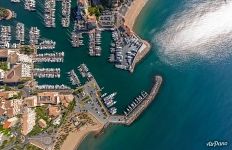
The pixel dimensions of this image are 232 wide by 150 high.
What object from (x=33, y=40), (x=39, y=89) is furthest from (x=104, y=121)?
(x=33, y=40)

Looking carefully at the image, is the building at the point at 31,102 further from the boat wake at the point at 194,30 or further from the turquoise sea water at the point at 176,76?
the boat wake at the point at 194,30

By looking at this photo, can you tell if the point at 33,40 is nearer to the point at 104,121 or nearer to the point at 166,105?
the point at 104,121

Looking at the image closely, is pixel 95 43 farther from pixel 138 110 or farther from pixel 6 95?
pixel 6 95

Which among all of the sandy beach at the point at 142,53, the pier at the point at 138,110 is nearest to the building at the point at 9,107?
the pier at the point at 138,110

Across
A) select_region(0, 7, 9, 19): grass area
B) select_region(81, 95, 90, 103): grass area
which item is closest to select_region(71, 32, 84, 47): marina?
select_region(81, 95, 90, 103): grass area

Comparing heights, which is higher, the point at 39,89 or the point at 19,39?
the point at 19,39

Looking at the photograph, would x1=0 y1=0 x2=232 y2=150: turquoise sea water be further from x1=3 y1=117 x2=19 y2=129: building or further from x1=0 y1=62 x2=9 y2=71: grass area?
x1=3 y1=117 x2=19 y2=129: building
